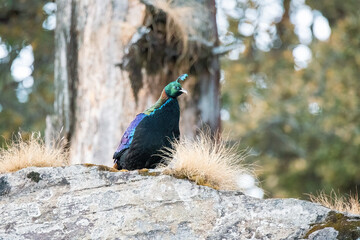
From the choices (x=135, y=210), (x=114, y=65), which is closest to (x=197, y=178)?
(x=135, y=210)

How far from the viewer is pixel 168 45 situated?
7234mm

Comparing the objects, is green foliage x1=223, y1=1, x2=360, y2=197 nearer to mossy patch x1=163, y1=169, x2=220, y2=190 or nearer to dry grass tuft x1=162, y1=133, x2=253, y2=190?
dry grass tuft x1=162, y1=133, x2=253, y2=190

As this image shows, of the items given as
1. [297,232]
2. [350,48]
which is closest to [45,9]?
[350,48]

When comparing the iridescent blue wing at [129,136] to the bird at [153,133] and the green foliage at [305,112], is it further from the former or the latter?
the green foliage at [305,112]

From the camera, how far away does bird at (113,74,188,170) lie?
5.15 meters

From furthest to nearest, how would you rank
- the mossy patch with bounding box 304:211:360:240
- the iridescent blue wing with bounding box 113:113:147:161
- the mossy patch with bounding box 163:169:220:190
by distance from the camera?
1. the iridescent blue wing with bounding box 113:113:147:161
2. the mossy patch with bounding box 163:169:220:190
3. the mossy patch with bounding box 304:211:360:240

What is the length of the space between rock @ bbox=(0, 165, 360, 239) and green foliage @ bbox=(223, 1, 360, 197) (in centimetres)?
805

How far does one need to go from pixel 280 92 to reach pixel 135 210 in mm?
10598

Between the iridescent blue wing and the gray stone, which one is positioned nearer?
the gray stone

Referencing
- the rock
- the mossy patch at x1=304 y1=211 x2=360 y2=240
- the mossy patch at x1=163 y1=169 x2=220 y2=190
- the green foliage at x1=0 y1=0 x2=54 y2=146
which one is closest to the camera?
the mossy patch at x1=304 y1=211 x2=360 y2=240

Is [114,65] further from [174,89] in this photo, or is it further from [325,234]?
[325,234]

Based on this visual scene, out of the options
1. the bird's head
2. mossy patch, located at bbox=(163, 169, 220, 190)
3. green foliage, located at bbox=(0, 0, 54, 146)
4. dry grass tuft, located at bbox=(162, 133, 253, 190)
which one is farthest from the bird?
green foliage, located at bbox=(0, 0, 54, 146)

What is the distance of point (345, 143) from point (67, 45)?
7572 mm

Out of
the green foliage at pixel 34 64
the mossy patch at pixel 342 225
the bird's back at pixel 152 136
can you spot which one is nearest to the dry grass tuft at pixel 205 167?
the bird's back at pixel 152 136
